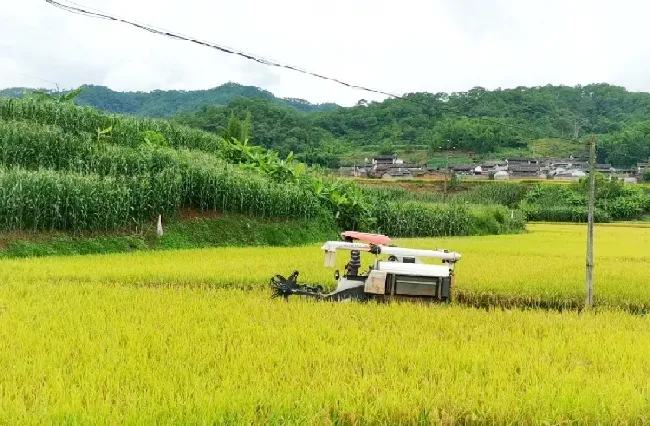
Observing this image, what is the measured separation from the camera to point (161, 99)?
84.9 m

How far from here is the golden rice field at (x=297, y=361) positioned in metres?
3.45

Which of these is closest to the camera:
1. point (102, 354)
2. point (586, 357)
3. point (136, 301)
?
point (102, 354)

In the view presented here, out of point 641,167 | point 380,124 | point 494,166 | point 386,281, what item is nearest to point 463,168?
point 494,166

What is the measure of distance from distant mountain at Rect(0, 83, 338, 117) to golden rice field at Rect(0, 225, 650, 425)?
211ft

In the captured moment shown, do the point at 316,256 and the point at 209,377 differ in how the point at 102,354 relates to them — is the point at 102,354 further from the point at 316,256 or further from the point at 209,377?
the point at 316,256

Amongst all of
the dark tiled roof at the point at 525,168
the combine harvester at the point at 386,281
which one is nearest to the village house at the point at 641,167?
the dark tiled roof at the point at 525,168

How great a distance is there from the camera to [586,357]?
4824 mm

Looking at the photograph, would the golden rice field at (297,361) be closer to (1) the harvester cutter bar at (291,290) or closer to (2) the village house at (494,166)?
(1) the harvester cutter bar at (291,290)

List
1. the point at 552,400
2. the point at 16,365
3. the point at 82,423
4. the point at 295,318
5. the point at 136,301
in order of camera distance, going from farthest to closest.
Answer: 1. the point at 136,301
2. the point at 295,318
3. the point at 16,365
4. the point at 552,400
5. the point at 82,423

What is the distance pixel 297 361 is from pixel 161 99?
85533 mm

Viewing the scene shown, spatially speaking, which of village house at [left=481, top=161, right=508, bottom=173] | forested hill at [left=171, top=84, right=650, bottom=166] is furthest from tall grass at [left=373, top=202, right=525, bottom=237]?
village house at [left=481, top=161, right=508, bottom=173]

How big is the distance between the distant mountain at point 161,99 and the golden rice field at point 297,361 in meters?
64.4

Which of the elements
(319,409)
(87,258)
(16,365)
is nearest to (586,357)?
(319,409)

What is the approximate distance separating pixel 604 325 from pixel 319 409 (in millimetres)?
3907
